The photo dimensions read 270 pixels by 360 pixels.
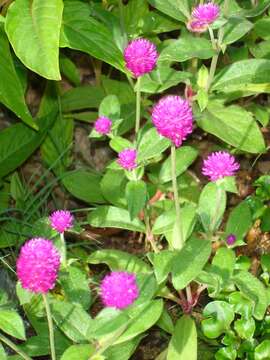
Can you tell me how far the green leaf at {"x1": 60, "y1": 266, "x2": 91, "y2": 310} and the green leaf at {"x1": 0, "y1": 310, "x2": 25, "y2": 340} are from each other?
0.26m

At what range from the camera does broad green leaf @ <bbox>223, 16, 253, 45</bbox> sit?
2098mm

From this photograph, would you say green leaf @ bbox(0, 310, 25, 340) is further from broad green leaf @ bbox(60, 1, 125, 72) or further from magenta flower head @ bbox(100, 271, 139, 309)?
broad green leaf @ bbox(60, 1, 125, 72)

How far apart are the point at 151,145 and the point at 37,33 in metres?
0.43

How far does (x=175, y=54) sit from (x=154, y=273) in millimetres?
546

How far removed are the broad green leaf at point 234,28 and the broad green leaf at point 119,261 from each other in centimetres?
60

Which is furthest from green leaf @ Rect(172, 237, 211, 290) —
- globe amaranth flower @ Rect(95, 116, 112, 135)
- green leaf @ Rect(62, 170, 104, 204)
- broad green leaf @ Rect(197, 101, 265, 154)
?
green leaf @ Rect(62, 170, 104, 204)

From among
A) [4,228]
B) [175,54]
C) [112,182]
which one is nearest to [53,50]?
[175,54]

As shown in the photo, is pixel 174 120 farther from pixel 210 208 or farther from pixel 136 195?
pixel 210 208

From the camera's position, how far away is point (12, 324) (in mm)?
1523

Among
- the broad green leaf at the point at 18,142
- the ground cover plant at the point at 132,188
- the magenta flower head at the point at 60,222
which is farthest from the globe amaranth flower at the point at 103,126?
the broad green leaf at the point at 18,142

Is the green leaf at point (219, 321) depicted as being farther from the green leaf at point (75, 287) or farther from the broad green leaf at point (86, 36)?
the broad green leaf at point (86, 36)

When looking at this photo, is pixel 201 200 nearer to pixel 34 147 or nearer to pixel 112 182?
pixel 112 182

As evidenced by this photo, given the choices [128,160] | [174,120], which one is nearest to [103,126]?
[128,160]

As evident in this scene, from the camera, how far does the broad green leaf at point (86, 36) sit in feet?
6.84
